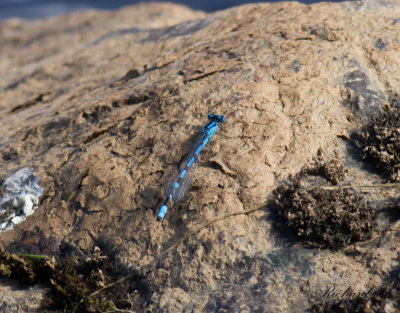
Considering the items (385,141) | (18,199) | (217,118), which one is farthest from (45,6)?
(385,141)

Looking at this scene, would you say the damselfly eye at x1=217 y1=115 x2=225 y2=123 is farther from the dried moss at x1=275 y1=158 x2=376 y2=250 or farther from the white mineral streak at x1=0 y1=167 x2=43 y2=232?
the white mineral streak at x1=0 y1=167 x2=43 y2=232

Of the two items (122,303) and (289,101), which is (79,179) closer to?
(122,303)

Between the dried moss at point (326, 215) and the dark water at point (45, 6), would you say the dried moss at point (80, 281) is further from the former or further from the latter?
the dark water at point (45, 6)

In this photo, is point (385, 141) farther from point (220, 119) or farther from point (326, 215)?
point (220, 119)

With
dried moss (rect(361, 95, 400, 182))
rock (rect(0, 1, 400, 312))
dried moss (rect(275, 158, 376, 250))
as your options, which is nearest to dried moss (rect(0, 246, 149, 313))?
rock (rect(0, 1, 400, 312))

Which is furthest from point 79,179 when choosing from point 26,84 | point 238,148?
point 26,84

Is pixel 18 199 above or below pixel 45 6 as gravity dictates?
below

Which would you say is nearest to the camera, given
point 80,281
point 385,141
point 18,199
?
point 80,281
